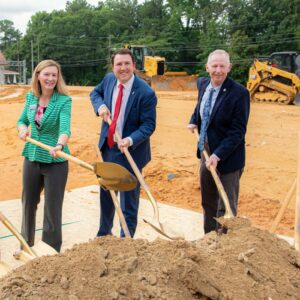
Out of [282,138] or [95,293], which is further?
[282,138]

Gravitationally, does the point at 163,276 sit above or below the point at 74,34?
below

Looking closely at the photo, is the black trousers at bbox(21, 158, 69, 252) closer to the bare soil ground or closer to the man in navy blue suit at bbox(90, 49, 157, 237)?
the man in navy blue suit at bbox(90, 49, 157, 237)

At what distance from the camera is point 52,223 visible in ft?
10.9

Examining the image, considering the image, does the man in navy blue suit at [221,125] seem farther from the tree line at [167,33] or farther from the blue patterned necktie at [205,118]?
the tree line at [167,33]

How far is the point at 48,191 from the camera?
3.26m

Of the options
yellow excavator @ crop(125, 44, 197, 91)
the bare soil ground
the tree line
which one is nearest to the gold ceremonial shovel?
the bare soil ground

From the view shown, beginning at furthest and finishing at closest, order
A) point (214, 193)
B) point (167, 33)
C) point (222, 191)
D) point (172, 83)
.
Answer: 1. point (167, 33)
2. point (172, 83)
3. point (214, 193)
4. point (222, 191)

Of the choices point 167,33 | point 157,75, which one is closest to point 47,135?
point 157,75

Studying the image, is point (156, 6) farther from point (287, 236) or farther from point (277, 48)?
point (287, 236)

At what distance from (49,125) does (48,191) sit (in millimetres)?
480

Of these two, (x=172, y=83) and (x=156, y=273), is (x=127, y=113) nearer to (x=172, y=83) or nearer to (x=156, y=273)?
(x=156, y=273)

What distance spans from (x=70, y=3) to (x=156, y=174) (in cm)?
7840

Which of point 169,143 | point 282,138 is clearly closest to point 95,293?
point 169,143

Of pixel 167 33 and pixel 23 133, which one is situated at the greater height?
pixel 167 33
